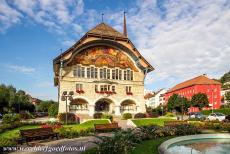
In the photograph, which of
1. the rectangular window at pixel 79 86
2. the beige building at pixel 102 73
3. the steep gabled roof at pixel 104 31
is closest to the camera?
the beige building at pixel 102 73

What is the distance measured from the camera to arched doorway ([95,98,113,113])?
4239 cm

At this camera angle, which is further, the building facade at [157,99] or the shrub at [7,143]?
the building facade at [157,99]

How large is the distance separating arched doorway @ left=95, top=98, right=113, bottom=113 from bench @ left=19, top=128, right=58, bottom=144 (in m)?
A: 24.8

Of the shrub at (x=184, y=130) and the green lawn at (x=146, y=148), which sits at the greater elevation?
the shrub at (x=184, y=130)

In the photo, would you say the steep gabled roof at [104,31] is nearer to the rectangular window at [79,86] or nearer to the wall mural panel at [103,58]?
the wall mural panel at [103,58]

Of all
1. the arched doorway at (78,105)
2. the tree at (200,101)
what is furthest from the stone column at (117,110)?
the tree at (200,101)

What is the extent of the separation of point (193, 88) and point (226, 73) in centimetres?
4430

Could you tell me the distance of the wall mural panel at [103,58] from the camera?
1597 inches

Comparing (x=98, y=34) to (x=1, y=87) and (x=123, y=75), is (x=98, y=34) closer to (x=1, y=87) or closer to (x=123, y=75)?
(x=123, y=75)

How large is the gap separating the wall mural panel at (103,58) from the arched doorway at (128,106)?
5.52 m

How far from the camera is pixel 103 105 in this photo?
43281mm

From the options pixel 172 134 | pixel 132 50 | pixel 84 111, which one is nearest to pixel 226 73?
pixel 132 50

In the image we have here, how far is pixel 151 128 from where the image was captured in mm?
17328

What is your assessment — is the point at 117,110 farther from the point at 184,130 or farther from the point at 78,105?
the point at 184,130
